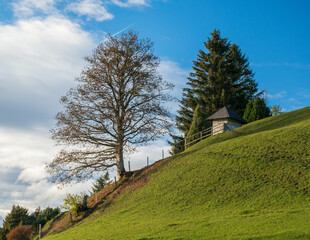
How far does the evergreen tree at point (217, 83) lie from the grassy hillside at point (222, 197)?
856 inches

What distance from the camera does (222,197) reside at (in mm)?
19031

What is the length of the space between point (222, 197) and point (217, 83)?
1355 inches

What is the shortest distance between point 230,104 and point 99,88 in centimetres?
2656

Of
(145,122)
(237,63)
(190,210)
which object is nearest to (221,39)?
(237,63)

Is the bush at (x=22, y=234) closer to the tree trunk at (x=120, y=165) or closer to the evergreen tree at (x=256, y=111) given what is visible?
the tree trunk at (x=120, y=165)

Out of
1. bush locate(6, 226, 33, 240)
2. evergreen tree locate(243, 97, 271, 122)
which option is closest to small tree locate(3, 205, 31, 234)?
bush locate(6, 226, 33, 240)

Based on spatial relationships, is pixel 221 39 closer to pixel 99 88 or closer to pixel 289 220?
pixel 99 88

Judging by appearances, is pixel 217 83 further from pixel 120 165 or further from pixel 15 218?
pixel 15 218

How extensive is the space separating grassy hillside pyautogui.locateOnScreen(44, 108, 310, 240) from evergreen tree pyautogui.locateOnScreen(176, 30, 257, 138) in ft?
71.3

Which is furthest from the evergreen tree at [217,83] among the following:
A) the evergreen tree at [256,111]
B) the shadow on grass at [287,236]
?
the shadow on grass at [287,236]

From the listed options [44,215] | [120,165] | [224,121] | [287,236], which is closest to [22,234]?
[44,215]

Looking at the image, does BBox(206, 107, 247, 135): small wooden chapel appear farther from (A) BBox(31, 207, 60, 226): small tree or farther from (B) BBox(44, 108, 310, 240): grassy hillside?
(A) BBox(31, 207, 60, 226): small tree

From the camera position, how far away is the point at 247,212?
15.9 m

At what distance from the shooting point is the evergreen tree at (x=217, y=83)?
49375mm
